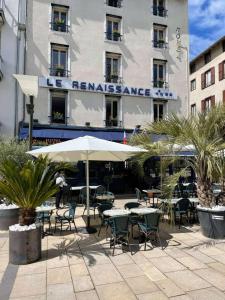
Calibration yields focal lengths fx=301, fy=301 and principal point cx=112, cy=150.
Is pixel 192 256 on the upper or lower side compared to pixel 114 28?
lower

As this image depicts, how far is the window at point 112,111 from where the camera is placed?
67.7 ft

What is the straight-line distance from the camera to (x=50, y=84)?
19.2 metres

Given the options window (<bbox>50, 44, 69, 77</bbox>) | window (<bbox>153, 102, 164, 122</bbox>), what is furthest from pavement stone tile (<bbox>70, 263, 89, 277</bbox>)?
window (<bbox>153, 102, 164, 122</bbox>)

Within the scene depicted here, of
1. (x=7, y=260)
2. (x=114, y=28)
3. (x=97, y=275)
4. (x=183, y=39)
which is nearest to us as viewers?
(x=97, y=275)

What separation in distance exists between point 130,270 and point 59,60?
16590 millimetres

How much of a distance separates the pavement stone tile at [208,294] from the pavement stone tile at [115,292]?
3.36 ft

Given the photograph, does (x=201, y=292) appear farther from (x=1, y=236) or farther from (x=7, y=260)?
(x=1, y=236)

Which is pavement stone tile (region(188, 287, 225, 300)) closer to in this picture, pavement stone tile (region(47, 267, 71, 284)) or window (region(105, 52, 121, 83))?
pavement stone tile (region(47, 267, 71, 284))

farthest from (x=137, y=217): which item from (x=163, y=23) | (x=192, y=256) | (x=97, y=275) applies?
(x=163, y=23)

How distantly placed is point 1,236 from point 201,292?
241 inches

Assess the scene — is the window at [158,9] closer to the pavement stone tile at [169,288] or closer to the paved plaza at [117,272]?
the paved plaza at [117,272]

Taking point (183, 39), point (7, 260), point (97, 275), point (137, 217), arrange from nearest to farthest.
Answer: point (97, 275) < point (7, 260) < point (137, 217) < point (183, 39)

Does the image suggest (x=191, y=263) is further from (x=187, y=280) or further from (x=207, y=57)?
(x=207, y=57)

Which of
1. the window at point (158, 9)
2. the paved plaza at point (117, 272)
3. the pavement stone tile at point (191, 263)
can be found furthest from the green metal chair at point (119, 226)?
the window at point (158, 9)
